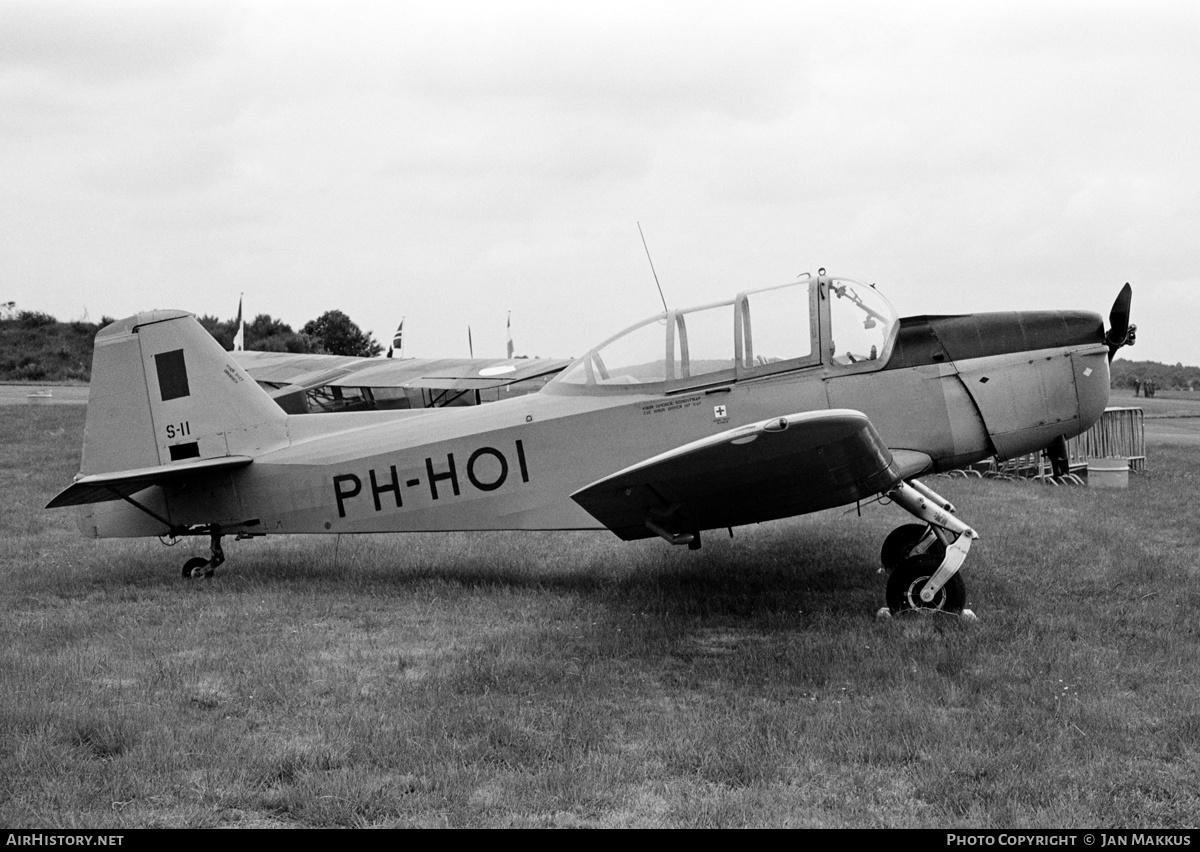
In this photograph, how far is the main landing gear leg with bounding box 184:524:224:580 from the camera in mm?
8196

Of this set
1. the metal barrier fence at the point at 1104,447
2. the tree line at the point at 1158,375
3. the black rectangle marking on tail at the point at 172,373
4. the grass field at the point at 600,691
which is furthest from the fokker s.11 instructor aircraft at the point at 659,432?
the tree line at the point at 1158,375

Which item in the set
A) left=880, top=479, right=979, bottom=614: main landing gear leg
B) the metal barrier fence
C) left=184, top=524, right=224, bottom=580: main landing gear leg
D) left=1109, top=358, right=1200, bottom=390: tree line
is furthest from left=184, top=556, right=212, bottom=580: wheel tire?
left=1109, top=358, right=1200, bottom=390: tree line

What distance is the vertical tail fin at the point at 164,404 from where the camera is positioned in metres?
8.16

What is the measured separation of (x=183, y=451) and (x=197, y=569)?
991mm

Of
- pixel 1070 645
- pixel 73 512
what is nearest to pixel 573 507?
pixel 1070 645

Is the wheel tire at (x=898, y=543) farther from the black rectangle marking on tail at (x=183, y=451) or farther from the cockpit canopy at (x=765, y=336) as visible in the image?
the black rectangle marking on tail at (x=183, y=451)

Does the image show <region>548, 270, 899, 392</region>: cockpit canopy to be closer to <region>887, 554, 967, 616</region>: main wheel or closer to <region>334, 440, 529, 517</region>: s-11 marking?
<region>334, 440, 529, 517</region>: s-11 marking

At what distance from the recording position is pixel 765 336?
6910 mm

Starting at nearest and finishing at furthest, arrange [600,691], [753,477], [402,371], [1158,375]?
1. [600,691]
2. [753,477]
3. [402,371]
4. [1158,375]

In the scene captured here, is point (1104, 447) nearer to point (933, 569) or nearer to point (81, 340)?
point (933, 569)

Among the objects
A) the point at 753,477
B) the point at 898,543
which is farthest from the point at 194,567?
the point at 898,543

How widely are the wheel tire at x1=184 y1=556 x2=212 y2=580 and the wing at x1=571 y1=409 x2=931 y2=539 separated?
3765 mm

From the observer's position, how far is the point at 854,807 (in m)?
3.72

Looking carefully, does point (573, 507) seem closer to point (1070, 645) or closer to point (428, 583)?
point (428, 583)
